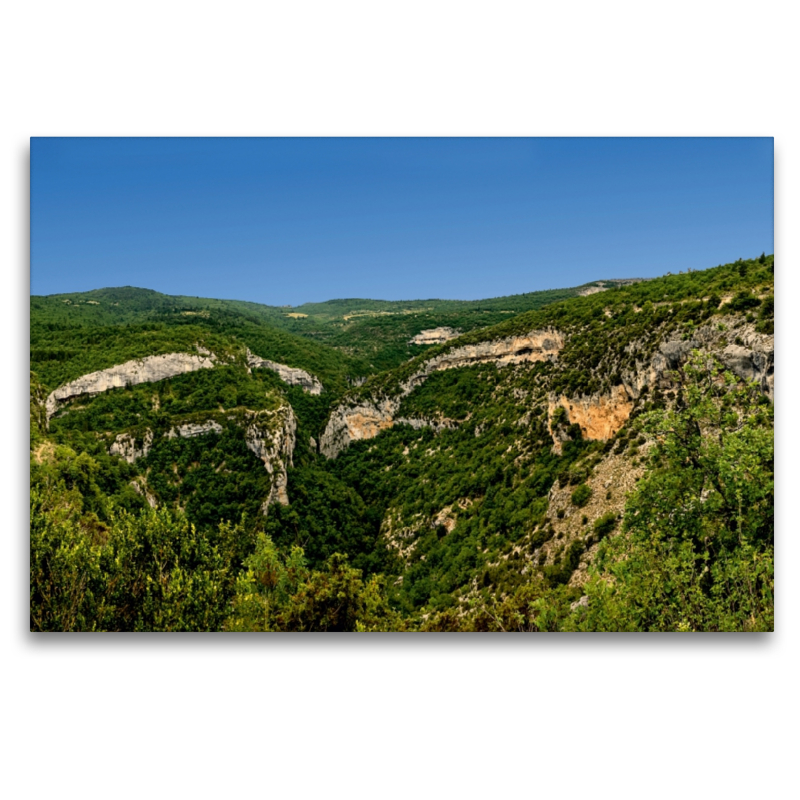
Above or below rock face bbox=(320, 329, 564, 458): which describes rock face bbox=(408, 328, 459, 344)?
above

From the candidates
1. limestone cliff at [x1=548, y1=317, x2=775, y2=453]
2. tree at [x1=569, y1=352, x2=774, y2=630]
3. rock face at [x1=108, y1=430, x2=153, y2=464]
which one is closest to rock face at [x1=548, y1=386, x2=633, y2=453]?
limestone cliff at [x1=548, y1=317, x2=775, y2=453]

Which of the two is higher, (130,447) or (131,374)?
(131,374)

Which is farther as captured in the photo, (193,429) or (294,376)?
(294,376)

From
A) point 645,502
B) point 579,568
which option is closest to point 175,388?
point 579,568

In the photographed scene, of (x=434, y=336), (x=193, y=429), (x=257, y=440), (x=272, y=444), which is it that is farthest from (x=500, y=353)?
(x=434, y=336)

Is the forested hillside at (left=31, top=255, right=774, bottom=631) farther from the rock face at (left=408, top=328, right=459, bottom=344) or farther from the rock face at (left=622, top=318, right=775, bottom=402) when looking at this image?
the rock face at (left=408, top=328, right=459, bottom=344)

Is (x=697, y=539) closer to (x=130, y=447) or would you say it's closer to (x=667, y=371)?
(x=667, y=371)
